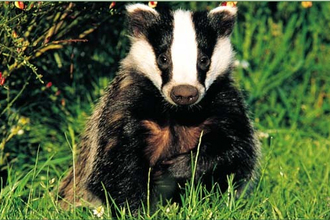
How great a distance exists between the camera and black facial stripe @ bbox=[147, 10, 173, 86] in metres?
4.29

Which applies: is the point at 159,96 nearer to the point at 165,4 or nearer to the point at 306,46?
the point at 165,4

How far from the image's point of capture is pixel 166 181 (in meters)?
4.46

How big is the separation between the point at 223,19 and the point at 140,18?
500 mm

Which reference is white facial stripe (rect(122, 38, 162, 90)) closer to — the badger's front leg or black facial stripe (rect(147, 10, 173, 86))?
black facial stripe (rect(147, 10, 173, 86))

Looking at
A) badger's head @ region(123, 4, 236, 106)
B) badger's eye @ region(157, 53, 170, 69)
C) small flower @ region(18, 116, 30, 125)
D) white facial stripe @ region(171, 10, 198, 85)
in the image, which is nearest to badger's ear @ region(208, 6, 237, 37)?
badger's head @ region(123, 4, 236, 106)

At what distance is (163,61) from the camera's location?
433cm

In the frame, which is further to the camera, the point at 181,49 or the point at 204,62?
the point at 204,62

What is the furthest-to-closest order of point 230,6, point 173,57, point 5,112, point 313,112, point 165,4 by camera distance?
point 313,112
point 165,4
point 5,112
point 230,6
point 173,57

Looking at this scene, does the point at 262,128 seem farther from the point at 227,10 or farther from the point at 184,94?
the point at 184,94

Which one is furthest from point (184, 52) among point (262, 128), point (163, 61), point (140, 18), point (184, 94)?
point (262, 128)

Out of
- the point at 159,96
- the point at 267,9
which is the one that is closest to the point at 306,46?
the point at 267,9

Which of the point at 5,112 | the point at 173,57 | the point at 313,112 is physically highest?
the point at 173,57

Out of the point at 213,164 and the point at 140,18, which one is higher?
the point at 140,18

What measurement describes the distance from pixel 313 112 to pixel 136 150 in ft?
7.79
